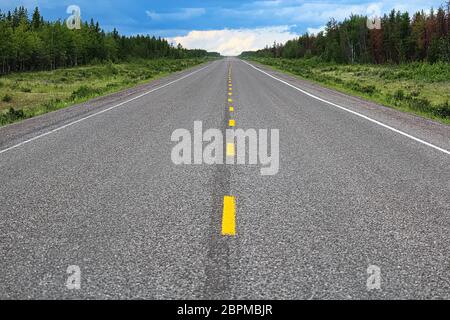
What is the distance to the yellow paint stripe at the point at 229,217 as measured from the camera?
4.56 metres

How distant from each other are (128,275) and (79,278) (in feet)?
1.21

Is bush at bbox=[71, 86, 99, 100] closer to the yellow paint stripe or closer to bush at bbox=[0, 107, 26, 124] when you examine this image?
bush at bbox=[0, 107, 26, 124]

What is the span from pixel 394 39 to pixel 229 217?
119573 millimetres

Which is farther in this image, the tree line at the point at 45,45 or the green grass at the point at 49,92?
the tree line at the point at 45,45

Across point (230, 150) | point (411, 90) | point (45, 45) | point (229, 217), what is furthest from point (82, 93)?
point (45, 45)

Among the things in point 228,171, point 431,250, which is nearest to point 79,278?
point 431,250

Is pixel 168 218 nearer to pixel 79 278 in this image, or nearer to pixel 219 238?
pixel 219 238

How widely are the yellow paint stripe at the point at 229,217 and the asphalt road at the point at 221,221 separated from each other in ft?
0.21

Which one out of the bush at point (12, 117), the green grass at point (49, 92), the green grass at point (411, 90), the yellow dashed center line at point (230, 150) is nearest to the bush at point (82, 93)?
the green grass at point (49, 92)

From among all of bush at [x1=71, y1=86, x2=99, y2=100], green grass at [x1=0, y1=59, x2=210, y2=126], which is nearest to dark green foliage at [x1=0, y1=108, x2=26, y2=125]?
green grass at [x1=0, y1=59, x2=210, y2=126]

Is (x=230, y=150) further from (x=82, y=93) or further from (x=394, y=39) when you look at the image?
(x=394, y=39)

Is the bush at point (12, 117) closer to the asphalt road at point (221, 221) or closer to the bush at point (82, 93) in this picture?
the asphalt road at point (221, 221)

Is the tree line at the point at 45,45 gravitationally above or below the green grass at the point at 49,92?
above

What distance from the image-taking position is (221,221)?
4.87 metres
